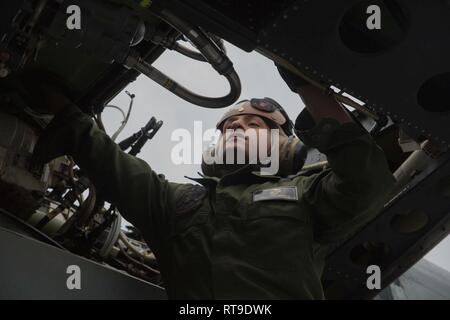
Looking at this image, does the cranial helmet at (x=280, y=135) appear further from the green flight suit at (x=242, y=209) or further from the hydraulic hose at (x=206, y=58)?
the hydraulic hose at (x=206, y=58)

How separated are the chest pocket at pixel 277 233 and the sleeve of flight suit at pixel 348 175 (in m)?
0.11

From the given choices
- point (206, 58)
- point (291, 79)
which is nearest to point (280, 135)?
point (291, 79)

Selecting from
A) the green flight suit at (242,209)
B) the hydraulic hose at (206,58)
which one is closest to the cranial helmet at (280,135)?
the green flight suit at (242,209)

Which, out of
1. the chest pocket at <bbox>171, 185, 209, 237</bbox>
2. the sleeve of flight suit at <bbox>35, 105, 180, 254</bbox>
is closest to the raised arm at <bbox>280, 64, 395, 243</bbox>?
the chest pocket at <bbox>171, 185, 209, 237</bbox>

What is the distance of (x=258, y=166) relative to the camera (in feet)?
8.36

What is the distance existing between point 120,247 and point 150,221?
945mm

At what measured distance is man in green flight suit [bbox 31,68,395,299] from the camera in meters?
2.00

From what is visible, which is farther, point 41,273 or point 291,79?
point 291,79

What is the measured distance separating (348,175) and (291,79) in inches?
19.1

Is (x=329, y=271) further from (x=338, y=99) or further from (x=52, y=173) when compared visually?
(x=52, y=173)

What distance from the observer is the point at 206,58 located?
2230 mm

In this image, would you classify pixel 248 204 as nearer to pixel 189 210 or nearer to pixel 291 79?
pixel 189 210

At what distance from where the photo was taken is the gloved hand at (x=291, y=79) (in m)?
2.20
